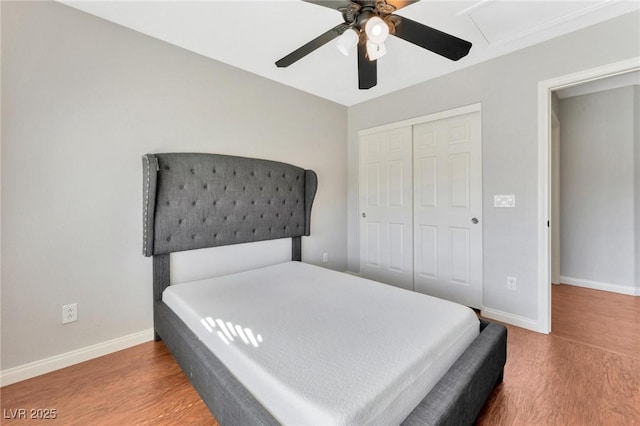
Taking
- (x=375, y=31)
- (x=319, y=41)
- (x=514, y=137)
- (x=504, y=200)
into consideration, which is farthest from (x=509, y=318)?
(x=319, y=41)

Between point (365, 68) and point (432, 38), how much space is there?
430 millimetres

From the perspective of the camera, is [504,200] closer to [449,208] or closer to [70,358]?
[449,208]

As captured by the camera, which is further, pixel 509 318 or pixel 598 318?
pixel 598 318

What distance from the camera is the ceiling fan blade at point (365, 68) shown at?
5.72ft

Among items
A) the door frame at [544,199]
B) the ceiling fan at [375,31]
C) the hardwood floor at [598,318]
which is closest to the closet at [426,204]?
the door frame at [544,199]

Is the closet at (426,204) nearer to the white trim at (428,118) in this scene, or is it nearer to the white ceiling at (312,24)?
the white trim at (428,118)

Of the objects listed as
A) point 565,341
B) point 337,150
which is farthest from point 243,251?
point 565,341

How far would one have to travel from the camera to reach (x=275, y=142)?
3.08m

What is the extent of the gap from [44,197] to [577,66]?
3943 millimetres

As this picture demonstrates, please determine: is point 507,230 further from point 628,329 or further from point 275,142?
point 275,142

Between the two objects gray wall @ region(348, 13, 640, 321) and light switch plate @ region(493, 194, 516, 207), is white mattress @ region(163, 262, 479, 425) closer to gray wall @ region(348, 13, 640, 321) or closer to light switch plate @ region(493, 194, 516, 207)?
gray wall @ region(348, 13, 640, 321)

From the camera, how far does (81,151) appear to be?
1.97 m

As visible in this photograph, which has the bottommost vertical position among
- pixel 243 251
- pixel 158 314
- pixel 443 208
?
pixel 158 314

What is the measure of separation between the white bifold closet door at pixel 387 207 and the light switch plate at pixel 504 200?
2.90 feet
